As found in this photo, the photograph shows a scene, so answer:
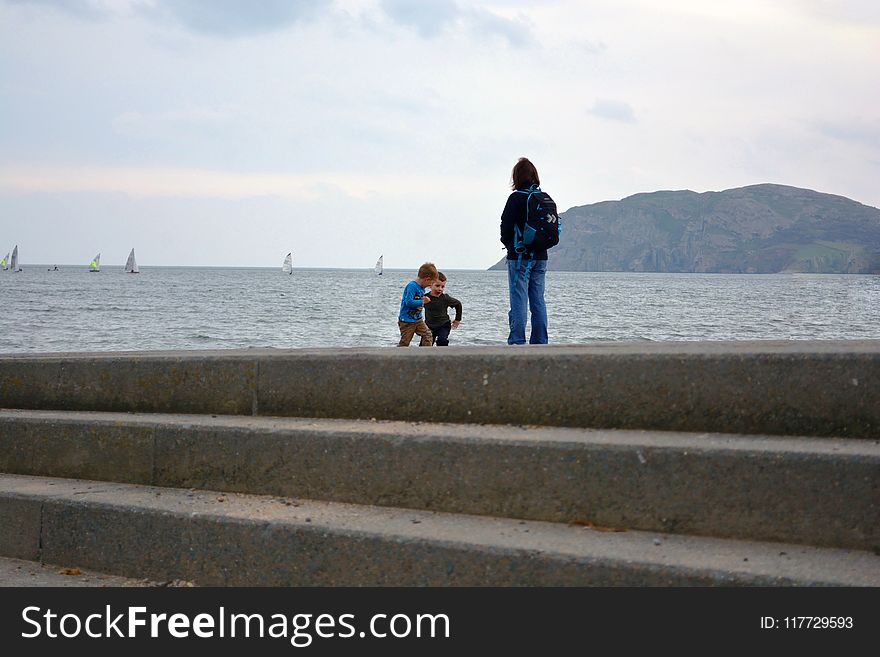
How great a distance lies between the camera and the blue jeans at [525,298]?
24.9 ft

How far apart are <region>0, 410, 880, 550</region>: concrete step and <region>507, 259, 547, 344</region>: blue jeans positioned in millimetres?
3642

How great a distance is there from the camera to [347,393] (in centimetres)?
422

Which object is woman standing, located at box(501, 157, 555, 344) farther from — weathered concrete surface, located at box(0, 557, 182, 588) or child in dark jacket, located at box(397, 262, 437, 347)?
weathered concrete surface, located at box(0, 557, 182, 588)

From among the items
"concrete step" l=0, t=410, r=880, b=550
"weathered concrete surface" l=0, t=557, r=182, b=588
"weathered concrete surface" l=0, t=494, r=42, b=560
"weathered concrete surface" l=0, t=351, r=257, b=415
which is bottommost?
"weathered concrete surface" l=0, t=557, r=182, b=588

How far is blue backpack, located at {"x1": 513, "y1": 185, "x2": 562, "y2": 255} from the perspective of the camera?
7457 mm

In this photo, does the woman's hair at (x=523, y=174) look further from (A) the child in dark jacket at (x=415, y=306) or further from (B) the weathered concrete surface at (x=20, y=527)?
(B) the weathered concrete surface at (x=20, y=527)

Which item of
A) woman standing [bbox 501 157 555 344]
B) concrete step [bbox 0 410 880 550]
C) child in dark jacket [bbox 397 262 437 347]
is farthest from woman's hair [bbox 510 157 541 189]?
concrete step [bbox 0 410 880 550]

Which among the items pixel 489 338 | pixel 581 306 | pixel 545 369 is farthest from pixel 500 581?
pixel 581 306

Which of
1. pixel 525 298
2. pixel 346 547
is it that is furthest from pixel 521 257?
pixel 346 547

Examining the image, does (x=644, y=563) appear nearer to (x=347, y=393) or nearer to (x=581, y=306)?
(x=347, y=393)

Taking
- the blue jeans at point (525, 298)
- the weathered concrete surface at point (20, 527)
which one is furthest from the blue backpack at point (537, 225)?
the weathered concrete surface at point (20, 527)

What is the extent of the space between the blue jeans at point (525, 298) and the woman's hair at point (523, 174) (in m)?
0.67

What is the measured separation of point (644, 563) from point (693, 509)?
42 cm

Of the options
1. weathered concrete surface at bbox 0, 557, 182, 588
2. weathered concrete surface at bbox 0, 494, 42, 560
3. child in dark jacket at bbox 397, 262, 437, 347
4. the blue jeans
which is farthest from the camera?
child in dark jacket at bbox 397, 262, 437, 347
